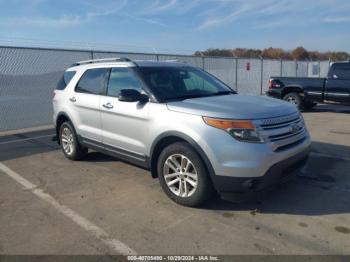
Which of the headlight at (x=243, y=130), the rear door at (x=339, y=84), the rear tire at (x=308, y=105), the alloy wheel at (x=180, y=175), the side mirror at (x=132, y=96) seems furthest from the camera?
the rear tire at (x=308, y=105)

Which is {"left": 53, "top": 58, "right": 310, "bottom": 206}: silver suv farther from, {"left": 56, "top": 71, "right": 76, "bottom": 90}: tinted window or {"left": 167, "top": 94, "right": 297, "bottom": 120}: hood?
{"left": 56, "top": 71, "right": 76, "bottom": 90}: tinted window

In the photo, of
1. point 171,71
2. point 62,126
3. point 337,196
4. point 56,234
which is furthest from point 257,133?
point 62,126

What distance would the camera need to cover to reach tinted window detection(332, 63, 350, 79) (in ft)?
38.7

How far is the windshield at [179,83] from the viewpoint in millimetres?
4723

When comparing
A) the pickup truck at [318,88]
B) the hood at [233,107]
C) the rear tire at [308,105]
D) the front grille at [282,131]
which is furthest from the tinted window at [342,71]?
the front grille at [282,131]

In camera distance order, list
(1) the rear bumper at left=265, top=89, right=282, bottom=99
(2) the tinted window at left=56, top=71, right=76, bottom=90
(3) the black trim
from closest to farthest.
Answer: (3) the black trim
(2) the tinted window at left=56, top=71, right=76, bottom=90
(1) the rear bumper at left=265, top=89, right=282, bottom=99

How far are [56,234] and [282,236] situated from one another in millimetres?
2345

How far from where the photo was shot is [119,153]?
521cm

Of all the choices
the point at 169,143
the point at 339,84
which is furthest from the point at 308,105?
the point at 169,143

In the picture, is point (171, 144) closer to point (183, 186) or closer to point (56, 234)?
point (183, 186)

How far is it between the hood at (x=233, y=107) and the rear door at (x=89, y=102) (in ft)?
5.28

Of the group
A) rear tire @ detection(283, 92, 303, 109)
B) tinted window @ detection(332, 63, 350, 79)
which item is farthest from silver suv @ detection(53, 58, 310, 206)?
tinted window @ detection(332, 63, 350, 79)

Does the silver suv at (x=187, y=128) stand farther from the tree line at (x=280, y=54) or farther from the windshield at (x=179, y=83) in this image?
the tree line at (x=280, y=54)

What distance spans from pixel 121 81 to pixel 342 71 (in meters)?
9.48
